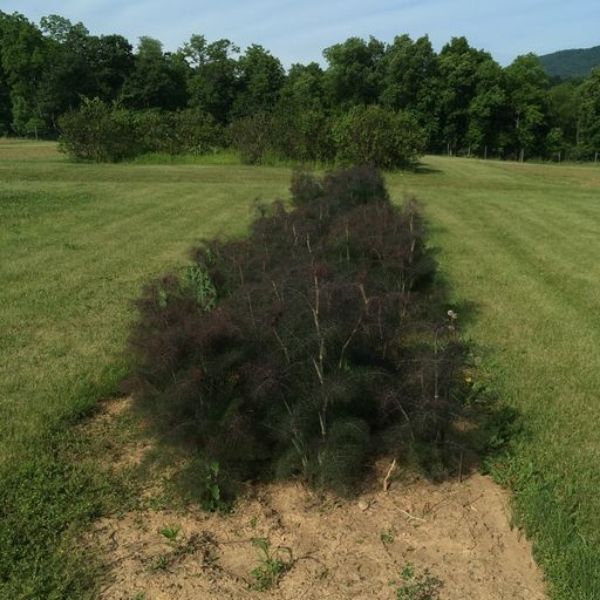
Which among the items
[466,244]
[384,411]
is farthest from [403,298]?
[466,244]

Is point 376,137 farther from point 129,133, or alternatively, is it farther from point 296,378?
point 296,378

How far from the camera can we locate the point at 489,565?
2.79m

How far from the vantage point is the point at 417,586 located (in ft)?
8.60

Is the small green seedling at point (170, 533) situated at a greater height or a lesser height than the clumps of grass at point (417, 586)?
greater

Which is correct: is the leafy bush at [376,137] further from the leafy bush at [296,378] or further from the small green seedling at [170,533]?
the small green seedling at [170,533]

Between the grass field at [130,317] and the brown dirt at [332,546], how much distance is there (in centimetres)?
17

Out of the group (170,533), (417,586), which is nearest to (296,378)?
(170,533)

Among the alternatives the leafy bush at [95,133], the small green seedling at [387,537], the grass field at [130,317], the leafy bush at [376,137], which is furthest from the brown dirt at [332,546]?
the leafy bush at [95,133]

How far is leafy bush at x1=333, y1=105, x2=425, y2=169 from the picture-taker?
73.2ft

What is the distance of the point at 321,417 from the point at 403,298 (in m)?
1.28

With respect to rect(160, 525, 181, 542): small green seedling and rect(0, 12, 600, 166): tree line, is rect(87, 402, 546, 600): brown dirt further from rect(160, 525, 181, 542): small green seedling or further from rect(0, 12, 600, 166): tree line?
rect(0, 12, 600, 166): tree line

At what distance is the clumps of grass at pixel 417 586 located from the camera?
8.45 ft

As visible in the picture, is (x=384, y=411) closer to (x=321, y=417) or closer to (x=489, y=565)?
(x=321, y=417)

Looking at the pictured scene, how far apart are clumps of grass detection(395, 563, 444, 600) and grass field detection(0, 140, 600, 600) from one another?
0.49 metres
